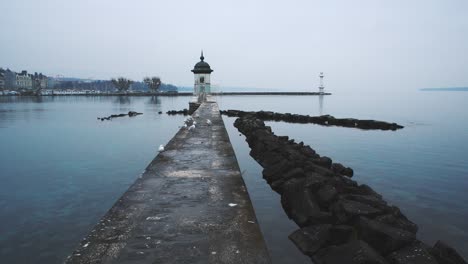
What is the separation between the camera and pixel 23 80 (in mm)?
143500

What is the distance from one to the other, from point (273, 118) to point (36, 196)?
96.8ft

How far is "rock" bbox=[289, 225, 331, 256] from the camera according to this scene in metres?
5.95

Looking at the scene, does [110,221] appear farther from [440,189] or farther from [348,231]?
[440,189]

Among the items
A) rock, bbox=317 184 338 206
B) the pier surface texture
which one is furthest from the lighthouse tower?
rock, bbox=317 184 338 206

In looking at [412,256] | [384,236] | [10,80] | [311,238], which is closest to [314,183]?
[311,238]

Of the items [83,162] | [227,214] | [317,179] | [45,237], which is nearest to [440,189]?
[317,179]

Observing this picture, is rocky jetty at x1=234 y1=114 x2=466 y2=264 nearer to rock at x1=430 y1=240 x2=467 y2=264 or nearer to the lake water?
rock at x1=430 y1=240 x2=467 y2=264

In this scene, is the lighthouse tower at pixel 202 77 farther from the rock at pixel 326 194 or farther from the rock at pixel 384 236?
the rock at pixel 384 236

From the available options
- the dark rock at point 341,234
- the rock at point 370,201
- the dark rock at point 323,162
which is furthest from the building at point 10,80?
the dark rock at point 341,234

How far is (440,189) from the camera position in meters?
11.0

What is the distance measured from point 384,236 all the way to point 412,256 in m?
0.54

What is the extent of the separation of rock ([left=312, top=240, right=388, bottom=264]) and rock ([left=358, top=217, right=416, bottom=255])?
0.46 m

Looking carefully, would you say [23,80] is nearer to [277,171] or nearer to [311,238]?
[277,171]

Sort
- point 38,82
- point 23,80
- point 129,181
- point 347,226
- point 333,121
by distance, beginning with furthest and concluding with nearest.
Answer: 1. point 38,82
2. point 23,80
3. point 333,121
4. point 129,181
5. point 347,226
